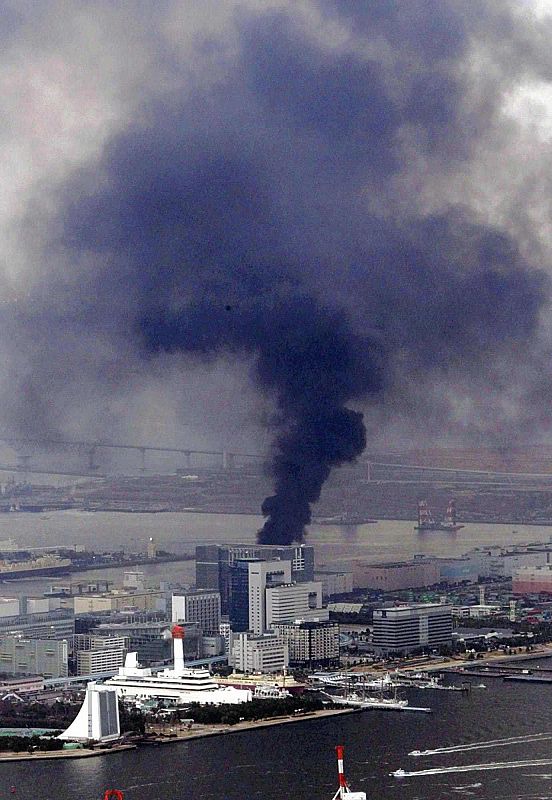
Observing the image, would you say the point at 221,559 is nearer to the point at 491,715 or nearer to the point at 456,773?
the point at 491,715

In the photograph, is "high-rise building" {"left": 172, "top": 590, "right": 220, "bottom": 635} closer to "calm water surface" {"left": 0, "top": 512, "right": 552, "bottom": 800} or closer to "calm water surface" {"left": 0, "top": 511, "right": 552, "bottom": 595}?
"calm water surface" {"left": 0, "top": 512, "right": 552, "bottom": 800}

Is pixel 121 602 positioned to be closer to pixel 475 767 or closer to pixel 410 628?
pixel 410 628

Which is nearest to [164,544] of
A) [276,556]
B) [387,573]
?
[387,573]

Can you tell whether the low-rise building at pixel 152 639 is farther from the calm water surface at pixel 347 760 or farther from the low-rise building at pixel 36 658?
the calm water surface at pixel 347 760

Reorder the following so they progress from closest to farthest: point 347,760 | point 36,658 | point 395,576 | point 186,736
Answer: point 347,760 < point 186,736 < point 36,658 < point 395,576

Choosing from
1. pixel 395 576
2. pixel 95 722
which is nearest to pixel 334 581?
pixel 395 576

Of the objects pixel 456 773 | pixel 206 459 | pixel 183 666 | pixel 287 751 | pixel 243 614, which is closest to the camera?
pixel 456 773

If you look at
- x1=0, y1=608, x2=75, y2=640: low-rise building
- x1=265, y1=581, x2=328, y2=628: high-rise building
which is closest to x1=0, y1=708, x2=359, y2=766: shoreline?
x1=0, y1=608, x2=75, y2=640: low-rise building
